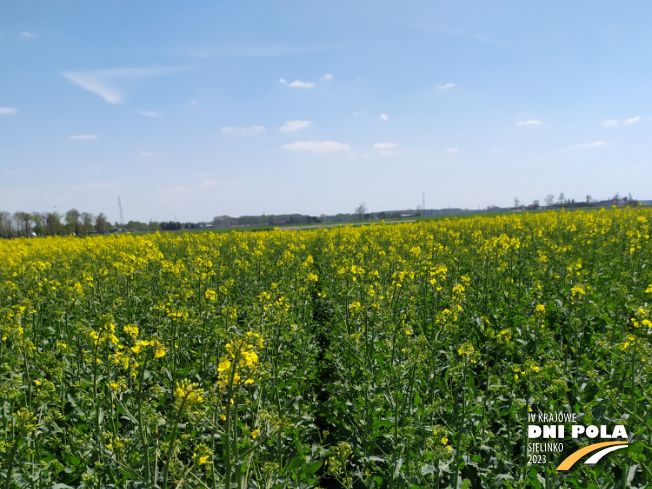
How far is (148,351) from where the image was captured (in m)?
2.32

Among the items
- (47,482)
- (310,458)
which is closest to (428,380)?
(310,458)

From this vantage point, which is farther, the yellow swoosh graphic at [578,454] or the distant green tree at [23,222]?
the distant green tree at [23,222]

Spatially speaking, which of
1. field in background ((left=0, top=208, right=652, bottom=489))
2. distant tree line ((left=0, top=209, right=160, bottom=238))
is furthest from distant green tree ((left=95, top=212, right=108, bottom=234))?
field in background ((left=0, top=208, right=652, bottom=489))

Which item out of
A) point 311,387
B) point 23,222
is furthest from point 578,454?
point 23,222

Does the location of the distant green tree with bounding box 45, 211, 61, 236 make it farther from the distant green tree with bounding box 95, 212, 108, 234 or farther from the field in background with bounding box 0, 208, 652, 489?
the field in background with bounding box 0, 208, 652, 489

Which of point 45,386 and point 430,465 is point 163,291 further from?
point 430,465

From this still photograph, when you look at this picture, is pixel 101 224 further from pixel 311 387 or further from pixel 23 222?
pixel 311 387

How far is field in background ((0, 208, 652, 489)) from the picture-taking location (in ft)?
8.68

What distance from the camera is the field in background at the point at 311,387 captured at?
2.64m

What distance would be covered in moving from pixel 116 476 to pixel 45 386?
112 cm

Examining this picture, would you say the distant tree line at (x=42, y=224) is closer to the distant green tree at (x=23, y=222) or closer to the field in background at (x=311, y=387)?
the distant green tree at (x=23, y=222)

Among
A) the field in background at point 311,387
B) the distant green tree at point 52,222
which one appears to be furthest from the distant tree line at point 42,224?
the field in background at point 311,387

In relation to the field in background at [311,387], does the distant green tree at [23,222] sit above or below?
above

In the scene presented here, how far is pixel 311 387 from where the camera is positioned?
213 inches
